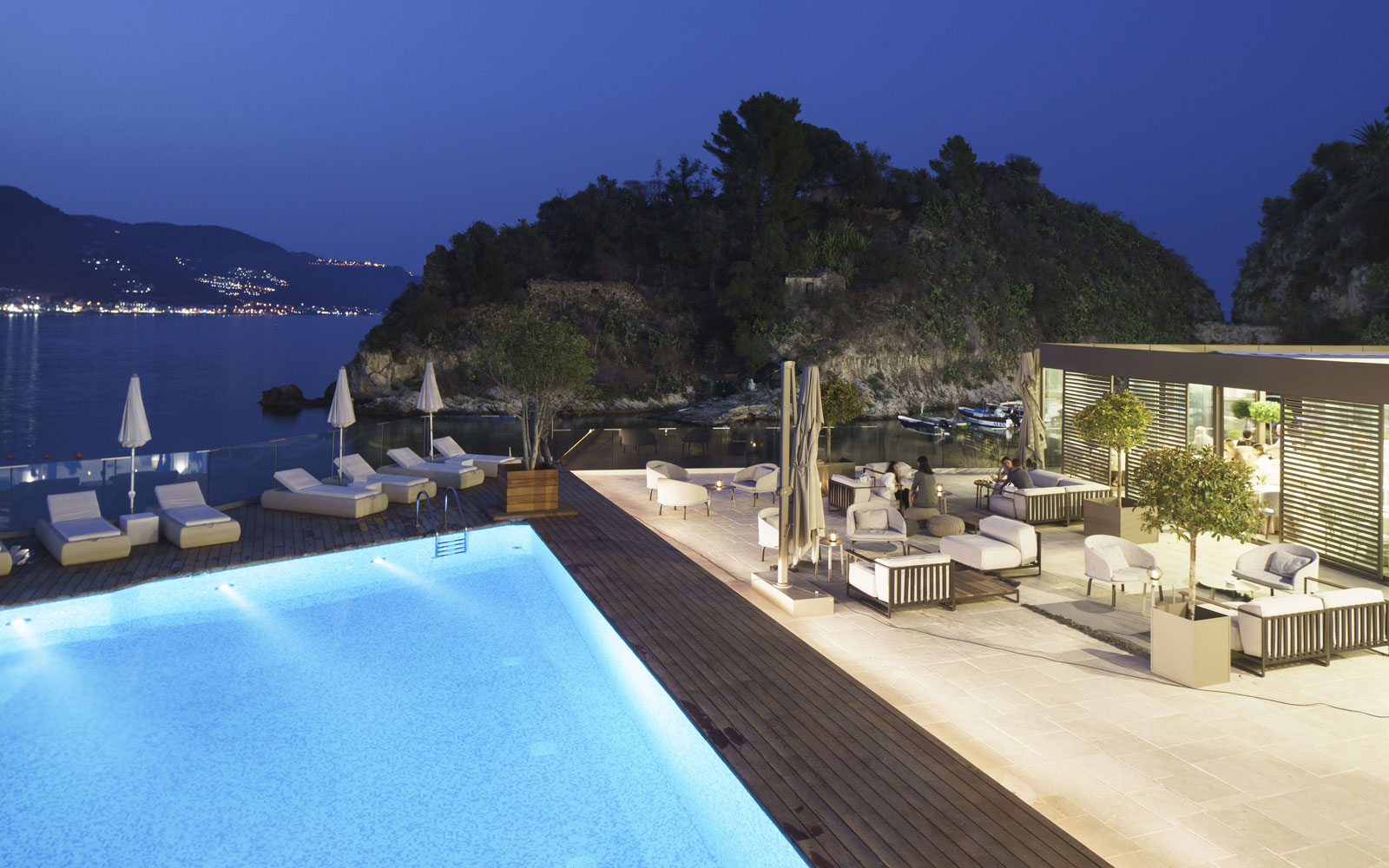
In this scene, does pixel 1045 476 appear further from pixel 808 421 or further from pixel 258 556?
pixel 258 556

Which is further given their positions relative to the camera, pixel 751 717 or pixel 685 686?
pixel 685 686

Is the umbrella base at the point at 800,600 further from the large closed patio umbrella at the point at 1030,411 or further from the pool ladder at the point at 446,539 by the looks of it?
the large closed patio umbrella at the point at 1030,411

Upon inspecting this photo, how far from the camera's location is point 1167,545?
10.7m

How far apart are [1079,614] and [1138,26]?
372ft

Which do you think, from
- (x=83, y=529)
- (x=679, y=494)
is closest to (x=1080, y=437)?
(x=679, y=494)

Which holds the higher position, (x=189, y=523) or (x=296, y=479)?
(x=296, y=479)

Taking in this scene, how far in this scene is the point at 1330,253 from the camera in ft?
149

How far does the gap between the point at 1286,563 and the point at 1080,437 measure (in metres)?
6.01

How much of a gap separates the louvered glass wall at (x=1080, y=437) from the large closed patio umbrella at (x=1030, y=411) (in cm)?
61

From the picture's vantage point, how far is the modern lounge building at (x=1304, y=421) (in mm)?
9328

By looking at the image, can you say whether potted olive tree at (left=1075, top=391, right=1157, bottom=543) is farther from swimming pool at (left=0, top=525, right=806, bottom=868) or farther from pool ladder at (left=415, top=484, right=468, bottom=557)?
pool ladder at (left=415, top=484, right=468, bottom=557)

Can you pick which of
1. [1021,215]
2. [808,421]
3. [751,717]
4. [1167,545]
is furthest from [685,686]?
[1021,215]

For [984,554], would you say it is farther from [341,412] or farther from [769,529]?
[341,412]

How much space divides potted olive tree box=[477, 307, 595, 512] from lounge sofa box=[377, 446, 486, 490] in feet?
2.54
